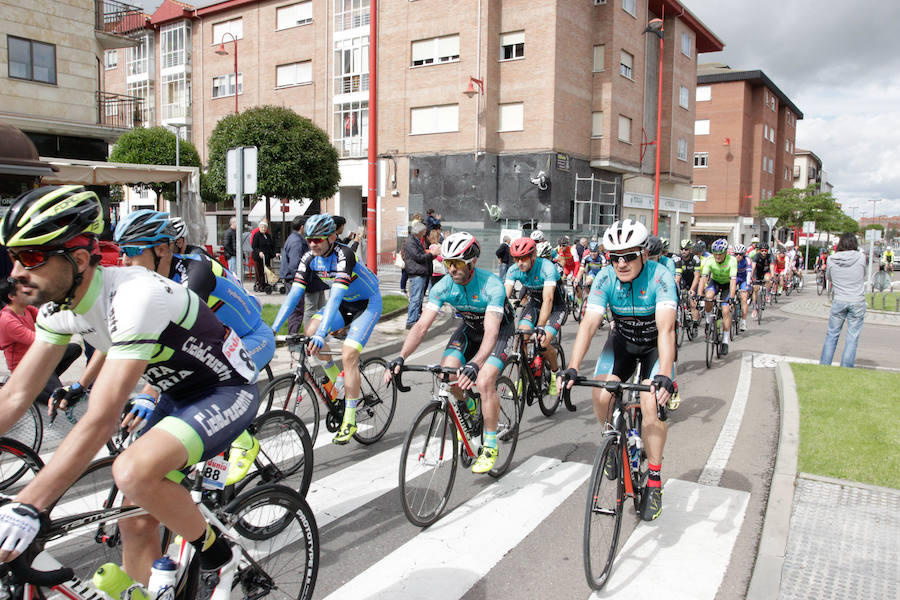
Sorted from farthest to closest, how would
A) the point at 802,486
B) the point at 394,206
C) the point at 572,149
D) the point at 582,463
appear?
the point at 394,206 → the point at 572,149 → the point at 582,463 → the point at 802,486

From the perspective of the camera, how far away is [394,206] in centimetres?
3412

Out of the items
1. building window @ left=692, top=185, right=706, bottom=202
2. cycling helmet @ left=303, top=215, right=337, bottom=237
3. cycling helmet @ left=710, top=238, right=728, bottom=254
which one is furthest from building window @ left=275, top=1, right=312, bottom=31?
building window @ left=692, top=185, right=706, bottom=202

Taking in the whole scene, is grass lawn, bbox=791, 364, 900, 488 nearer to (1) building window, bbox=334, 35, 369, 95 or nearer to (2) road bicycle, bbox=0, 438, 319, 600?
(2) road bicycle, bbox=0, 438, 319, 600

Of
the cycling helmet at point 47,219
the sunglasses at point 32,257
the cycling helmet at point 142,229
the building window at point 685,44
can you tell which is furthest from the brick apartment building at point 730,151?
the sunglasses at point 32,257

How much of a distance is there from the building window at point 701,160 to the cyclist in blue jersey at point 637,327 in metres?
60.7

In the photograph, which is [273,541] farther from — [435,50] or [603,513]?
[435,50]

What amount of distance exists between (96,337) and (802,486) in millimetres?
4797

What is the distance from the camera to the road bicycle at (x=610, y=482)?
3.57 metres

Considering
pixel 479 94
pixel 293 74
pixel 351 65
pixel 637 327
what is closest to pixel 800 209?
pixel 479 94

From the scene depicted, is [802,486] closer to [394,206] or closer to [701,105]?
[394,206]

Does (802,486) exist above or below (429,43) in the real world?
below

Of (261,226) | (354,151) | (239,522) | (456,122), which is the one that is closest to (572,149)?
(456,122)

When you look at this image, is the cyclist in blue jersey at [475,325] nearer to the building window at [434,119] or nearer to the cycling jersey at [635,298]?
the cycling jersey at [635,298]

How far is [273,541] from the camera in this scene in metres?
3.05
